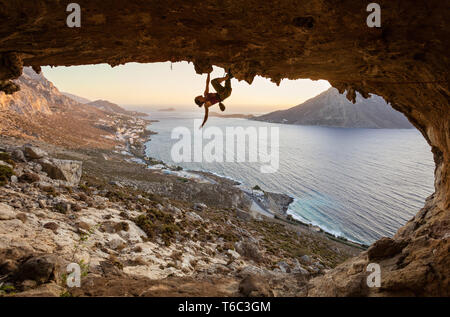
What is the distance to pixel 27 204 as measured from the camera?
29.0ft

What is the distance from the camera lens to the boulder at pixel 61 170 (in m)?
13.3

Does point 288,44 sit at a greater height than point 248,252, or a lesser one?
greater

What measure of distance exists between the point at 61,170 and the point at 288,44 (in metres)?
15.0

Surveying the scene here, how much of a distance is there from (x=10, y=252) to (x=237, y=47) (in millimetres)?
7470

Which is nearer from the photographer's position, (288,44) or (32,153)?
(288,44)

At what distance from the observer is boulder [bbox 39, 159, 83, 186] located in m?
13.3

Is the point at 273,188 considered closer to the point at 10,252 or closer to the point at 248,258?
the point at 248,258

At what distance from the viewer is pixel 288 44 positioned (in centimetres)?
445

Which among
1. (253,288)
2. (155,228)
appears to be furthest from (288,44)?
(155,228)

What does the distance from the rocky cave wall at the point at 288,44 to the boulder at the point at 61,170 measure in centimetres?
984

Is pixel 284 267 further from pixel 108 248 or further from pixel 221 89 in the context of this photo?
pixel 221 89

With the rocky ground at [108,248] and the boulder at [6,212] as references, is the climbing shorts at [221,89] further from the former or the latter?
the boulder at [6,212]

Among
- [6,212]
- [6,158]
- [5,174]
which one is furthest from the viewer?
[6,158]
